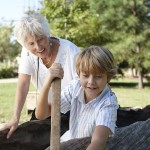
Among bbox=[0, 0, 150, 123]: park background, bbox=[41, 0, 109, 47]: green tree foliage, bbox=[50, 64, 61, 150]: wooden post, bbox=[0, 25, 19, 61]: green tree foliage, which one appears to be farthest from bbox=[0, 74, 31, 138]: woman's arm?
bbox=[0, 25, 19, 61]: green tree foliage

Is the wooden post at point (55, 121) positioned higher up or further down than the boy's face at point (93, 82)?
further down

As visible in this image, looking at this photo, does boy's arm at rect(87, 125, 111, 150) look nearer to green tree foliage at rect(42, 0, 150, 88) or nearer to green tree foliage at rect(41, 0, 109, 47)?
green tree foliage at rect(42, 0, 150, 88)

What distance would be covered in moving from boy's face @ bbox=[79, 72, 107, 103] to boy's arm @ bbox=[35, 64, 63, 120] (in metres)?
0.16

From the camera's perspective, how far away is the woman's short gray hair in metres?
2.43

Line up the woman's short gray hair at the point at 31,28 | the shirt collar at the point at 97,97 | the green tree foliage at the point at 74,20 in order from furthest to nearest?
the green tree foliage at the point at 74,20 < the woman's short gray hair at the point at 31,28 < the shirt collar at the point at 97,97

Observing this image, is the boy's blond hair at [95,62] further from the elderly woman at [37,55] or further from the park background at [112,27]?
the park background at [112,27]

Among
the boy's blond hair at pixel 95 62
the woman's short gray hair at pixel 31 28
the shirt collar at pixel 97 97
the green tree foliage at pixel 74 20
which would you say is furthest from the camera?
the green tree foliage at pixel 74 20

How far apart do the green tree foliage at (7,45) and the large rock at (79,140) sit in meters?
34.7

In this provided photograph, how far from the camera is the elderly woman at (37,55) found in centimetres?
246

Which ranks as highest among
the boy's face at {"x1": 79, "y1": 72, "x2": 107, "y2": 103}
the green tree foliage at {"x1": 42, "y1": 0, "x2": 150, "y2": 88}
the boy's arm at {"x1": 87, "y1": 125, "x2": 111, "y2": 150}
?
the green tree foliage at {"x1": 42, "y1": 0, "x2": 150, "y2": 88}

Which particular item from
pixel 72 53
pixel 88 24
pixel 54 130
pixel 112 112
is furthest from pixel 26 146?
pixel 88 24

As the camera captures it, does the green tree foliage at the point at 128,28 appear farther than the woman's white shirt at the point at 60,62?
Yes

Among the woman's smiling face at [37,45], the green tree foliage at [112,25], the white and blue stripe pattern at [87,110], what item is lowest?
the white and blue stripe pattern at [87,110]

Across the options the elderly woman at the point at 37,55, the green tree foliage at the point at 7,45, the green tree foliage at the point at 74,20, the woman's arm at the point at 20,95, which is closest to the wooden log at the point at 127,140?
the elderly woman at the point at 37,55
